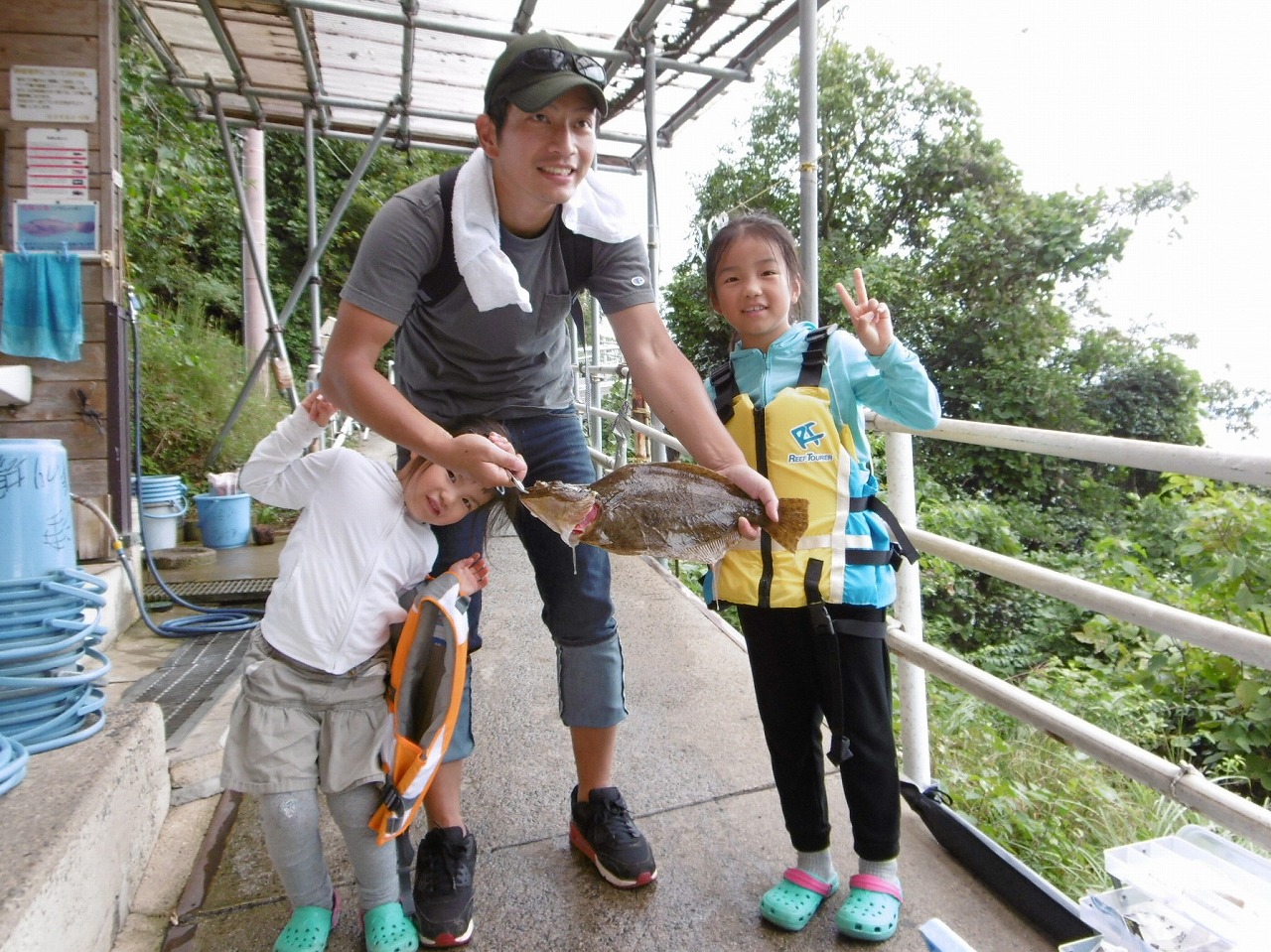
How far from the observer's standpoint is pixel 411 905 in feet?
7.19

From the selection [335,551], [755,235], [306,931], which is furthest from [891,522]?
[306,931]

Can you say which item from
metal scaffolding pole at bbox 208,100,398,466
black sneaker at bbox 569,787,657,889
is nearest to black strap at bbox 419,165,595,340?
black sneaker at bbox 569,787,657,889

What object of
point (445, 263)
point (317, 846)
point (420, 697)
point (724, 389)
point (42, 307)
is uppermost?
point (42, 307)

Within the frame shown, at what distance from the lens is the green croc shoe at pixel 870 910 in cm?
202

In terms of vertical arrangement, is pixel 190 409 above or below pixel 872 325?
above

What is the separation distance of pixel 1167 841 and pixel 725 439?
1.28 meters

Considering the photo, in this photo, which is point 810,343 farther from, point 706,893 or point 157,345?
point 157,345

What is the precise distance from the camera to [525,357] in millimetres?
2297

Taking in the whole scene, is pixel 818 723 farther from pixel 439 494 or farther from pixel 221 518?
pixel 221 518

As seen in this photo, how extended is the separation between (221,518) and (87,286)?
2.43 m

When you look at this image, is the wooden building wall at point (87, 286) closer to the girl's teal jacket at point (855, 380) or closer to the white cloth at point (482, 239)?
the white cloth at point (482, 239)

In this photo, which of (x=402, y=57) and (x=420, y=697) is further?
(x=402, y=57)

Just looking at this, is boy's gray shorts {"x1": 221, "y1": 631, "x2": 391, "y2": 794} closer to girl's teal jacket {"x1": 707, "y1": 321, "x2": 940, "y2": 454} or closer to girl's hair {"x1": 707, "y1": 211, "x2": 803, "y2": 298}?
girl's teal jacket {"x1": 707, "y1": 321, "x2": 940, "y2": 454}

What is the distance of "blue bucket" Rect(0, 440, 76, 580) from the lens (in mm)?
2455
